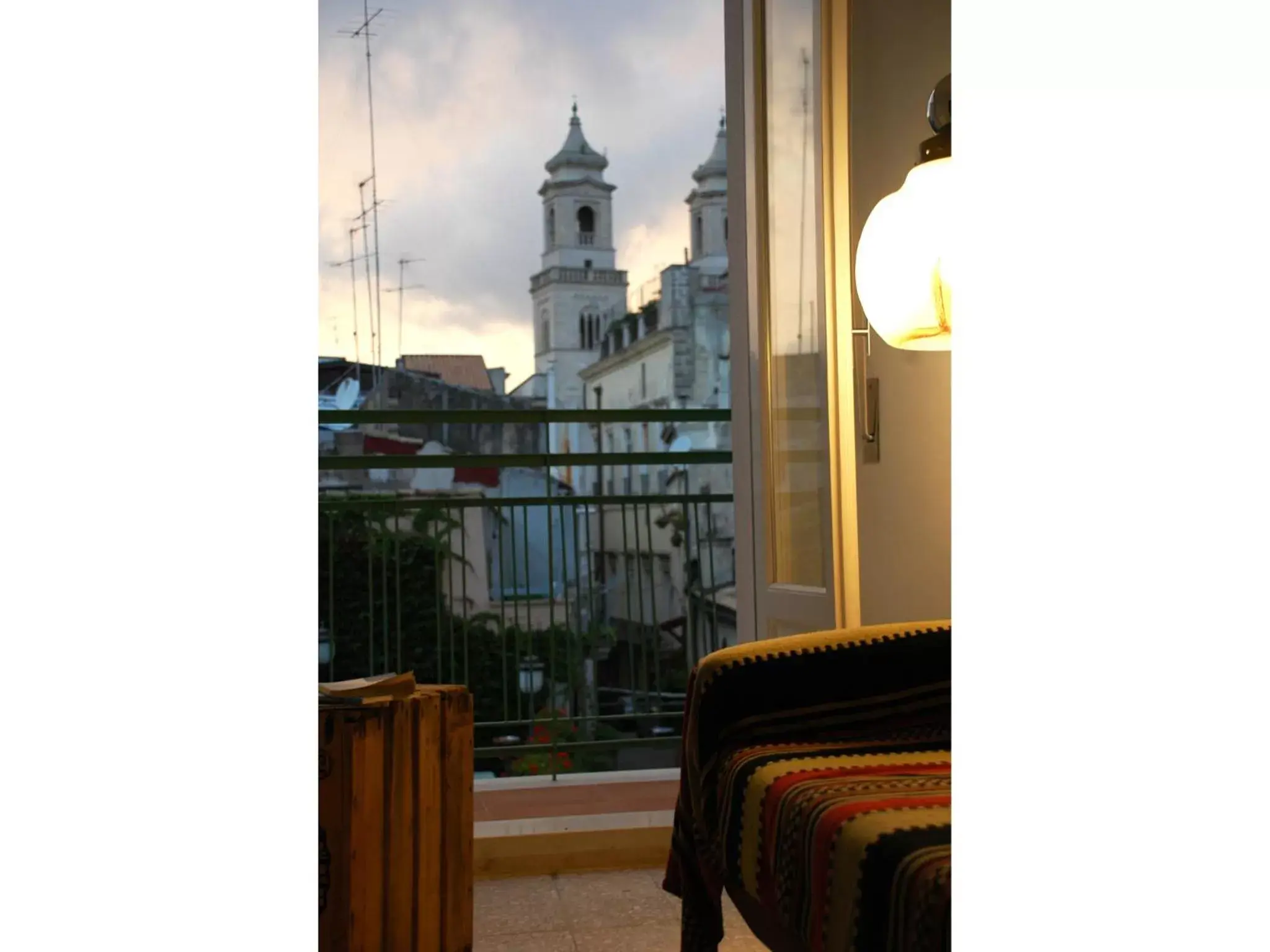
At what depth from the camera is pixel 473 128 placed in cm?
487

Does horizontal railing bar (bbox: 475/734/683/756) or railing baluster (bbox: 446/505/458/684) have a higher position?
railing baluster (bbox: 446/505/458/684)

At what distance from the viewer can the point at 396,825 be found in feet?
6.99

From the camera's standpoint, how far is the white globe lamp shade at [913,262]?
170cm

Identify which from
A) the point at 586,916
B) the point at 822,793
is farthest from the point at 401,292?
the point at 822,793

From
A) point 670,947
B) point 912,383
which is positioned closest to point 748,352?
point 912,383

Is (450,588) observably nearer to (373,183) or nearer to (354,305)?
(354,305)

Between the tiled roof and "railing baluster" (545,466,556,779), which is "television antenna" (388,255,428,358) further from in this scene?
"railing baluster" (545,466,556,779)

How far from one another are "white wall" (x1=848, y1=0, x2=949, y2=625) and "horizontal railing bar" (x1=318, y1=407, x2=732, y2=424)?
1.47 meters

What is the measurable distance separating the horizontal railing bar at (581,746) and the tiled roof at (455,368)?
163cm

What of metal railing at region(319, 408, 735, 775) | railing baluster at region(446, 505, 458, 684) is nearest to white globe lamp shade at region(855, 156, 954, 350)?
metal railing at region(319, 408, 735, 775)

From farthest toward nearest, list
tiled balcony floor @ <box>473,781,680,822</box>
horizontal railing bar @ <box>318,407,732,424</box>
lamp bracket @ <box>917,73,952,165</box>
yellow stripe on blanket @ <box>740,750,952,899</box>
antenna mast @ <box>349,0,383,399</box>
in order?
antenna mast @ <box>349,0,383,399</box>, horizontal railing bar @ <box>318,407,732,424</box>, tiled balcony floor @ <box>473,781,680,822</box>, lamp bracket @ <box>917,73,952,165</box>, yellow stripe on blanket @ <box>740,750,952,899</box>

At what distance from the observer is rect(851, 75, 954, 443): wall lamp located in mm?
1705
